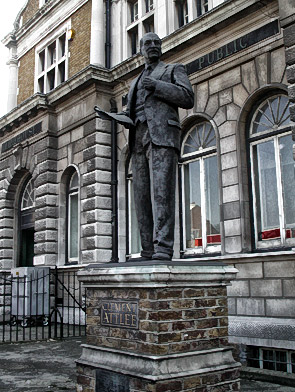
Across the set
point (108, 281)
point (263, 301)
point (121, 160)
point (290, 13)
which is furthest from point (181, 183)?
point (108, 281)

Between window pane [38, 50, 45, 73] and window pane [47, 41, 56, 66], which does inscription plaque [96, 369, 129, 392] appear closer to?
window pane [47, 41, 56, 66]

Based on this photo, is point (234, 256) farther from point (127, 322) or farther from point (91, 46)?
point (91, 46)

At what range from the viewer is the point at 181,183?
44.4ft

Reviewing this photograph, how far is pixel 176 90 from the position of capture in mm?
5793

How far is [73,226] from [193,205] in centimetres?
585

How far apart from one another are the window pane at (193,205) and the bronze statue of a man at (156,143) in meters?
7.05

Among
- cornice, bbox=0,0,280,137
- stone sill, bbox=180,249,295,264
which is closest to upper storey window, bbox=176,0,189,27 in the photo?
cornice, bbox=0,0,280,137

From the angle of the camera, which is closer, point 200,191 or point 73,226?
point 200,191

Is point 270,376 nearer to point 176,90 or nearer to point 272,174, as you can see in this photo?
point 176,90

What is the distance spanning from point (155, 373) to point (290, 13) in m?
7.94

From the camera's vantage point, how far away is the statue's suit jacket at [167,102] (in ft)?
18.9

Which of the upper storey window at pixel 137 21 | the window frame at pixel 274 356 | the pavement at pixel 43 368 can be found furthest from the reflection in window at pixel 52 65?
the window frame at pixel 274 356

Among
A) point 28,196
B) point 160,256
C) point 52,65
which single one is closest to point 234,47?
point 160,256

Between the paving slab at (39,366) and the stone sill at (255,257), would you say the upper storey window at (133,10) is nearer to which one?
the stone sill at (255,257)
